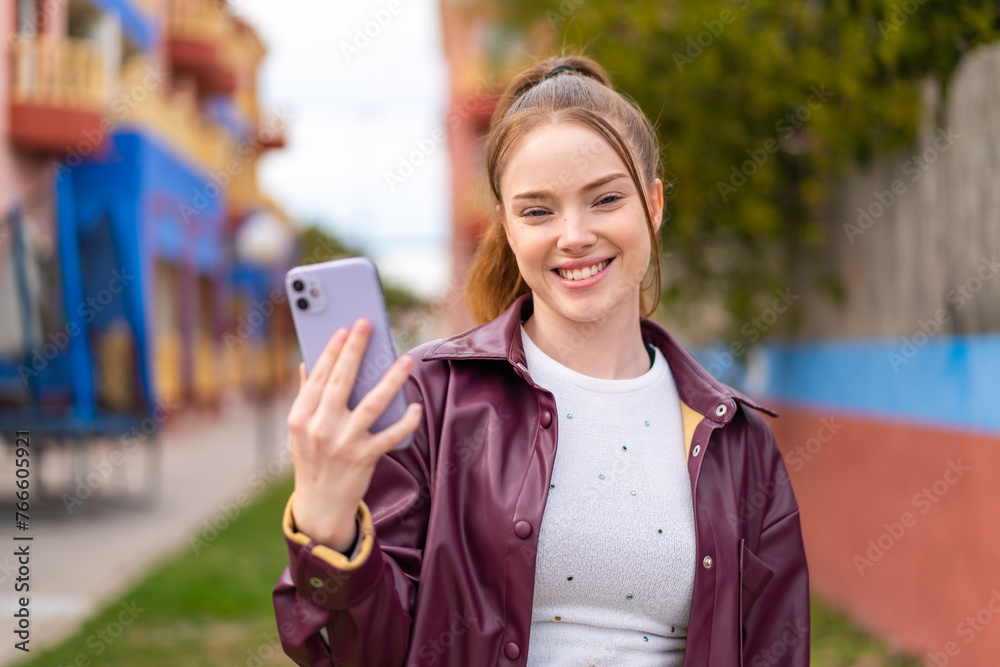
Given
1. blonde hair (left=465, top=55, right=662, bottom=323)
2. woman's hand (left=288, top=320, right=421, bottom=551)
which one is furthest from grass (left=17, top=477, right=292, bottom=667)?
woman's hand (left=288, top=320, right=421, bottom=551)

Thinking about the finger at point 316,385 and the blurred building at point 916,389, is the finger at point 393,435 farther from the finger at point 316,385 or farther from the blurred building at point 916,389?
the blurred building at point 916,389

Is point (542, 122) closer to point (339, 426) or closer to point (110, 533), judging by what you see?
point (339, 426)

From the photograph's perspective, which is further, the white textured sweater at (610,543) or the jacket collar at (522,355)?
the jacket collar at (522,355)

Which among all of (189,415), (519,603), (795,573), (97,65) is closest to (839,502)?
(795,573)

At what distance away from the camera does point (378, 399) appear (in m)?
1.37

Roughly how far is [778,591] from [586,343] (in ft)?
2.05

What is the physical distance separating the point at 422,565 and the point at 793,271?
4862mm

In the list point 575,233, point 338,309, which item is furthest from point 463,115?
point 338,309

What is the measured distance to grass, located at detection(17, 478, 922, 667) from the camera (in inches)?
184

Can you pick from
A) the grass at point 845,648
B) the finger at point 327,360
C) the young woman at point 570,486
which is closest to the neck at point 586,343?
the young woman at point 570,486

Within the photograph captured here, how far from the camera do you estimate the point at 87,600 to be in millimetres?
Result: 5770

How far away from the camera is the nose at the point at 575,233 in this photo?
185 cm

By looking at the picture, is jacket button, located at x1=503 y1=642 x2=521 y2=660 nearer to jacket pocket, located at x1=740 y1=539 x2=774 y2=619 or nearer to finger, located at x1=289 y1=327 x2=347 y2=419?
jacket pocket, located at x1=740 y1=539 x2=774 y2=619

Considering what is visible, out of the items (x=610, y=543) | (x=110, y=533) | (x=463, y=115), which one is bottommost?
(x=110, y=533)
